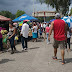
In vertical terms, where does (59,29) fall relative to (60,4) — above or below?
below

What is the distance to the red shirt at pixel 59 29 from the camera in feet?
17.6

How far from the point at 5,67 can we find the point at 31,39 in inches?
328

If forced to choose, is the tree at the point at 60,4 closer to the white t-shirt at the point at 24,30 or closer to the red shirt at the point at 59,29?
the white t-shirt at the point at 24,30

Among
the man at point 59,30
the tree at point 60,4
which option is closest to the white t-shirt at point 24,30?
the man at point 59,30

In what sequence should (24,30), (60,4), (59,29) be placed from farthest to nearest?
(60,4)
(24,30)
(59,29)

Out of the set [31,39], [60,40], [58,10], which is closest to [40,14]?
[58,10]

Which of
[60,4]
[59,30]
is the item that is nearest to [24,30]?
[59,30]

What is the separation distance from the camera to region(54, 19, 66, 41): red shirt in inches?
212

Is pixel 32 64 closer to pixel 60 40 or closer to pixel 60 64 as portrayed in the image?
pixel 60 64

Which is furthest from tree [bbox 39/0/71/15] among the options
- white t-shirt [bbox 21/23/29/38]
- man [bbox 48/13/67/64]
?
man [bbox 48/13/67/64]

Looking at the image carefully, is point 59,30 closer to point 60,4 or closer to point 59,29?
point 59,29

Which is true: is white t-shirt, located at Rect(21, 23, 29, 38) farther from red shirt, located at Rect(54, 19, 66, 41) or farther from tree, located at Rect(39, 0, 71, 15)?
tree, located at Rect(39, 0, 71, 15)

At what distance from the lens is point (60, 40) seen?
5504mm

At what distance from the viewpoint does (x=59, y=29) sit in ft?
17.7
